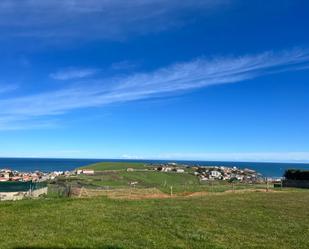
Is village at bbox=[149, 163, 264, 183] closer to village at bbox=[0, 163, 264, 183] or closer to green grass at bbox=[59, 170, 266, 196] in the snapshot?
village at bbox=[0, 163, 264, 183]

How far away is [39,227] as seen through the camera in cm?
2214

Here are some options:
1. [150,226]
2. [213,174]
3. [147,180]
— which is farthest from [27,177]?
[150,226]

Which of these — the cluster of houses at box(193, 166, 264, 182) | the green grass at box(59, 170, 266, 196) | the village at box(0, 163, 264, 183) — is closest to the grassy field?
the green grass at box(59, 170, 266, 196)

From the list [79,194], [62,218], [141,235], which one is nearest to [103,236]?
[141,235]

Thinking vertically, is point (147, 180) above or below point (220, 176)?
below

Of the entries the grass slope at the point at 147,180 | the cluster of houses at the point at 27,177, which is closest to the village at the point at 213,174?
the grass slope at the point at 147,180

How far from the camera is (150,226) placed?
2294 centimetres

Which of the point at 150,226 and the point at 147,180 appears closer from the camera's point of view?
the point at 150,226

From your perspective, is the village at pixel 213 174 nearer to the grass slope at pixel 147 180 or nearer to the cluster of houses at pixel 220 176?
the cluster of houses at pixel 220 176

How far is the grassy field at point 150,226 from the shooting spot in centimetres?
1852

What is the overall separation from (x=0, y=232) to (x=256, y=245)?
11573mm

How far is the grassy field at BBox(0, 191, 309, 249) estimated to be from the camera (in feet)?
60.7

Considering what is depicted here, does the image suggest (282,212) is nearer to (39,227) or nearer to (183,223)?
(183,223)

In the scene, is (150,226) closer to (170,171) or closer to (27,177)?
(170,171)
